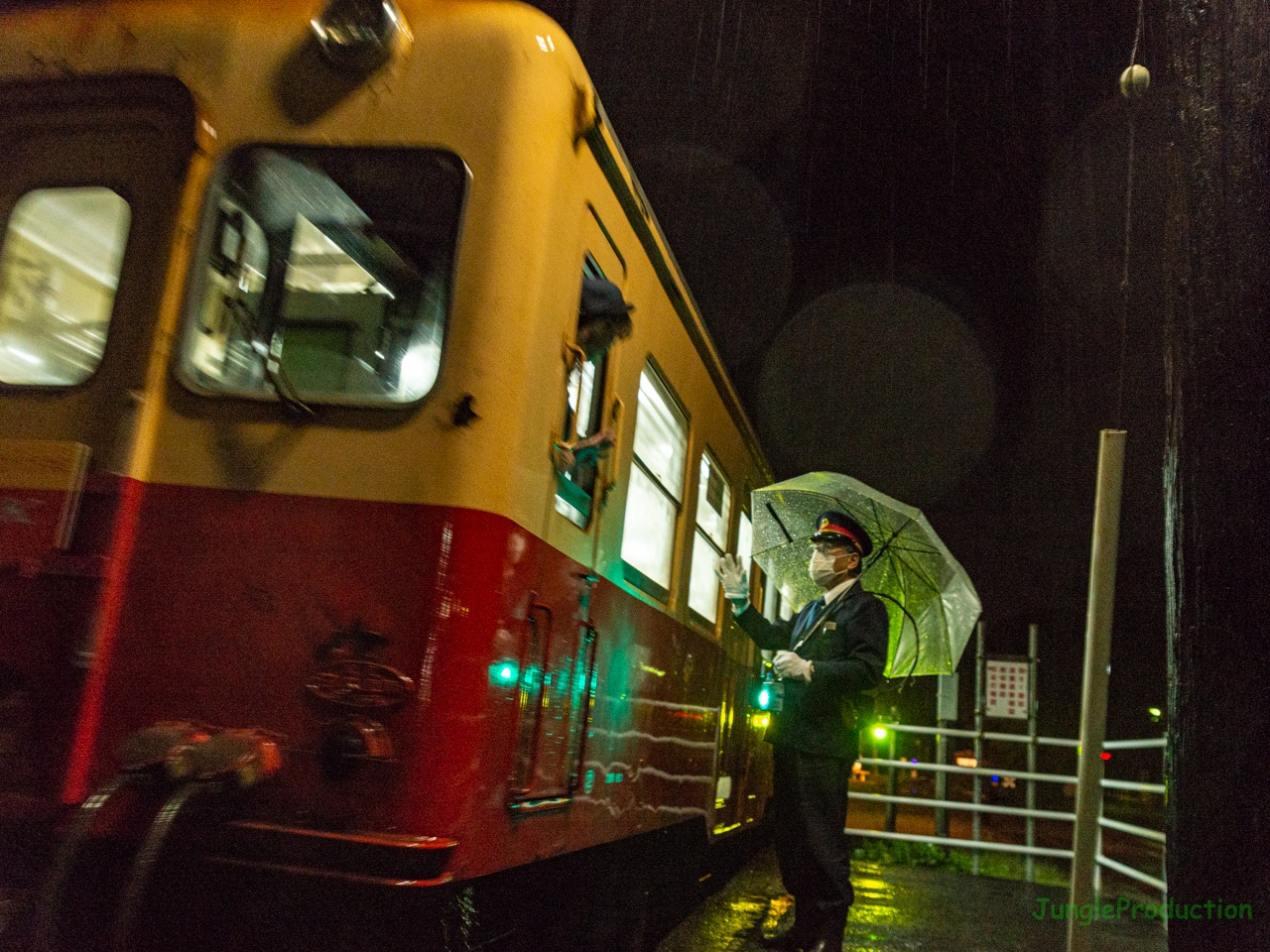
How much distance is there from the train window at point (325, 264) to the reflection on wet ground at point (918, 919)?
122 inches

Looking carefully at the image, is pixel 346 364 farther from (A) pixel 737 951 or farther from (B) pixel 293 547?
(A) pixel 737 951

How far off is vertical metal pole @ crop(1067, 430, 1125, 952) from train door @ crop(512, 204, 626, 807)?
1473mm

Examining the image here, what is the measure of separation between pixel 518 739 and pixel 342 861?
60 centimetres

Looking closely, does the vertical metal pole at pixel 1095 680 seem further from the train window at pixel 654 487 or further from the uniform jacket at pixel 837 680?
the train window at pixel 654 487

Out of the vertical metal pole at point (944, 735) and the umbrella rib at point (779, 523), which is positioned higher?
the umbrella rib at point (779, 523)

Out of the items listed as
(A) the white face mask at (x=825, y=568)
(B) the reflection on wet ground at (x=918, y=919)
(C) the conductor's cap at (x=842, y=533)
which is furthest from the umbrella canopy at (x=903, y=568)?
(B) the reflection on wet ground at (x=918, y=919)

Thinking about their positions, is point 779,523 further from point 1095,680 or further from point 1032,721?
point 1032,721

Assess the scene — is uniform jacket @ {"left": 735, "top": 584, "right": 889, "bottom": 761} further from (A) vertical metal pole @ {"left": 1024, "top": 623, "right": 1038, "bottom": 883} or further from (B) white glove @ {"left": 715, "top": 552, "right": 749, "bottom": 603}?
(A) vertical metal pole @ {"left": 1024, "top": 623, "right": 1038, "bottom": 883}

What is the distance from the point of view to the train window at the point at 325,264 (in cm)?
304

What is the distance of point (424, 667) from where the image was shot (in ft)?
8.90

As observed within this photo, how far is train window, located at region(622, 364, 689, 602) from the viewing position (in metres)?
4.32

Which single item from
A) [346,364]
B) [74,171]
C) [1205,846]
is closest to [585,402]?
[346,364]

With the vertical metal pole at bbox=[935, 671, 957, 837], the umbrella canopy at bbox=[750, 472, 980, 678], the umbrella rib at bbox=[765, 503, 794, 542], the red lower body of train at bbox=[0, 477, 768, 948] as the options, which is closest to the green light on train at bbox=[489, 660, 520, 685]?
the red lower body of train at bbox=[0, 477, 768, 948]

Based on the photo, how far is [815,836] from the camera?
4.49 meters
